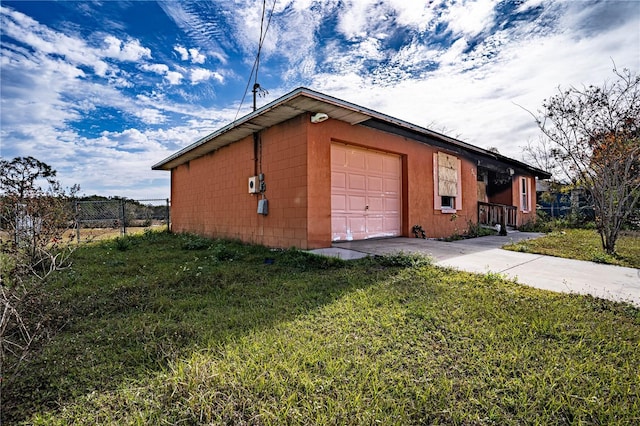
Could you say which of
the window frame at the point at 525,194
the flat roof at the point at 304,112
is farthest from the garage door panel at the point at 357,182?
the window frame at the point at 525,194

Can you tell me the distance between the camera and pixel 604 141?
635 cm

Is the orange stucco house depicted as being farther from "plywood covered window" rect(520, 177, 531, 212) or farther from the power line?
"plywood covered window" rect(520, 177, 531, 212)

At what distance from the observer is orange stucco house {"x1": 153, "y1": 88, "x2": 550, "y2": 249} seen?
5.96 meters

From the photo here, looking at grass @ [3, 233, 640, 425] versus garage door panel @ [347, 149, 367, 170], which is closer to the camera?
grass @ [3, 233, 640, 425]

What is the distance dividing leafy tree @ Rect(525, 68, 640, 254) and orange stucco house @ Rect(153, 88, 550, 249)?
8.97ft

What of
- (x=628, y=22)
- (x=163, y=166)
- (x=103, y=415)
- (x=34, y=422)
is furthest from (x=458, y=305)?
(x=163, y=166)

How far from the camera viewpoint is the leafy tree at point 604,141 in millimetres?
6039

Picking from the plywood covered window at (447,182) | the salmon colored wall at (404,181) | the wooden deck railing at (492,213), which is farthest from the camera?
the wooden deck railing at (492,213)

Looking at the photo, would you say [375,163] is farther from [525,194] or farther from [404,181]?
[525,194]

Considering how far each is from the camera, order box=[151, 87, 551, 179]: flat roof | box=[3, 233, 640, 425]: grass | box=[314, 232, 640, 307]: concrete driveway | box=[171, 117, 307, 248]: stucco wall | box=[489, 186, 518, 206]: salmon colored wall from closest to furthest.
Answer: box=[3, 233, 640, 425]: grass → box=[314, 232, 640, 307]: concrete driveway → box=[151, 87, 551, 179]: flat roof → box=[171, 117, 307, 248]: stucco wall → box=[489, 186, 518, 206]: salmon colored wall

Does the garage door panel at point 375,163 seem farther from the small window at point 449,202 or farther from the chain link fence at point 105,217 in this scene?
the chain link fence at point 105,217

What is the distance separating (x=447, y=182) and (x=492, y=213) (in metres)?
3.90

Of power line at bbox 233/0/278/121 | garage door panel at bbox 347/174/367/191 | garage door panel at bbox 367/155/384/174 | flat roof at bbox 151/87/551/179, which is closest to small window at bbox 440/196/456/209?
flat roof at bbox 151/87/551/179

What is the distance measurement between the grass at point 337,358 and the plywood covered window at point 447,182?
536 centimetres
